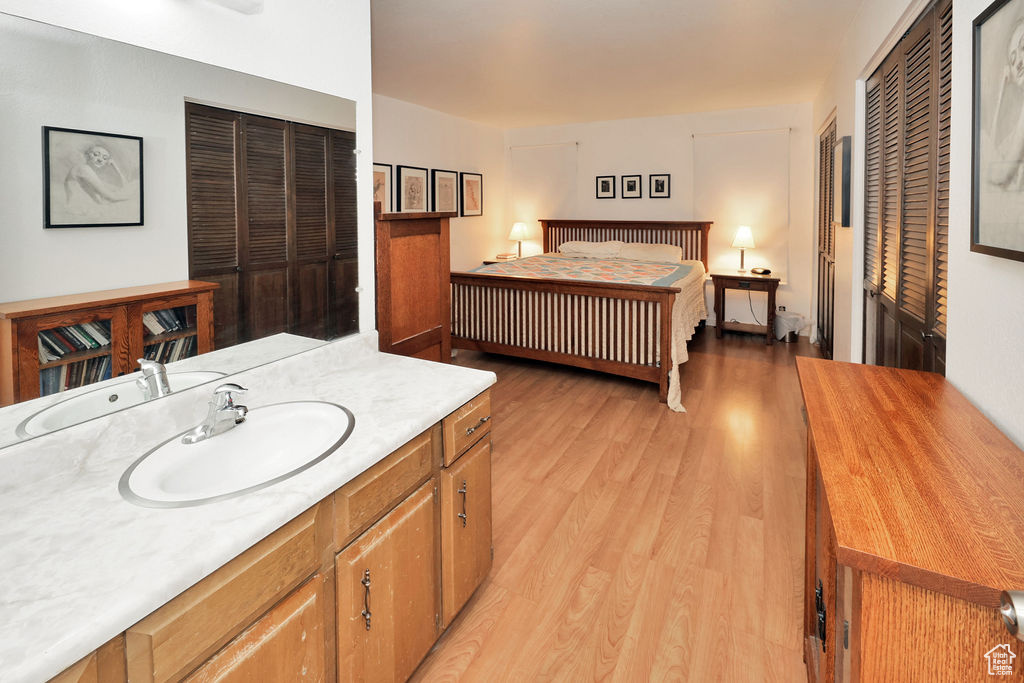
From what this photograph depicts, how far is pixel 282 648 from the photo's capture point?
968 millimetres

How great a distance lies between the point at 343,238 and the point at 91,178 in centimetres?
81

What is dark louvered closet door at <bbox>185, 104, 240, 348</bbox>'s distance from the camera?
1375 millimetres

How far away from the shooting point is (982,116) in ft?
4.11

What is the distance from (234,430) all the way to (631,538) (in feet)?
5.08

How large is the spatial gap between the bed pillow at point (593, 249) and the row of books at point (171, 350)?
531 centimetres

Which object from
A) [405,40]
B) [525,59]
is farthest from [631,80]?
[405,40]

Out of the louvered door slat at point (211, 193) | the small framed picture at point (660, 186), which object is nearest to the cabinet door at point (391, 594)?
the louvered door slat at point (211, 193)

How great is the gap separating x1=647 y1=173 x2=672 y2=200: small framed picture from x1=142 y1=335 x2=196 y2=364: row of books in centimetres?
592

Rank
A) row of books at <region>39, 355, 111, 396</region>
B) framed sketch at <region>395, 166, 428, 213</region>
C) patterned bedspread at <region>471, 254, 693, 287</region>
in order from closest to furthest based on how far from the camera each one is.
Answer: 1. row of books at <region>39, 355, 111, 396</region>
2. patterned bedspread at <region>471, 254, 693, 287</region>
3. framed sketch at <region>395, 166, 428, 213</region>

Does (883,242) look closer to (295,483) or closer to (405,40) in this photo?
(295,483)

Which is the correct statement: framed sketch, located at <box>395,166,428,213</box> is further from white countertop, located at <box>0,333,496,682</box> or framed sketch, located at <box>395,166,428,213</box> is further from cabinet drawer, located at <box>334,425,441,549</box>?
cabinet drawer, located at <box>334,425,441,549</box>

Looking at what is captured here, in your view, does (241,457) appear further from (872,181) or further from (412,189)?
(412,189)

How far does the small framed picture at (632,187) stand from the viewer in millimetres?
6578

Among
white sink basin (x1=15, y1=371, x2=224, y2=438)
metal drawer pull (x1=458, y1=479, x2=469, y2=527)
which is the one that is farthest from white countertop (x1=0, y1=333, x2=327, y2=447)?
metal drawer pull (x1=458, y1=479, x2=469, y2=527)
